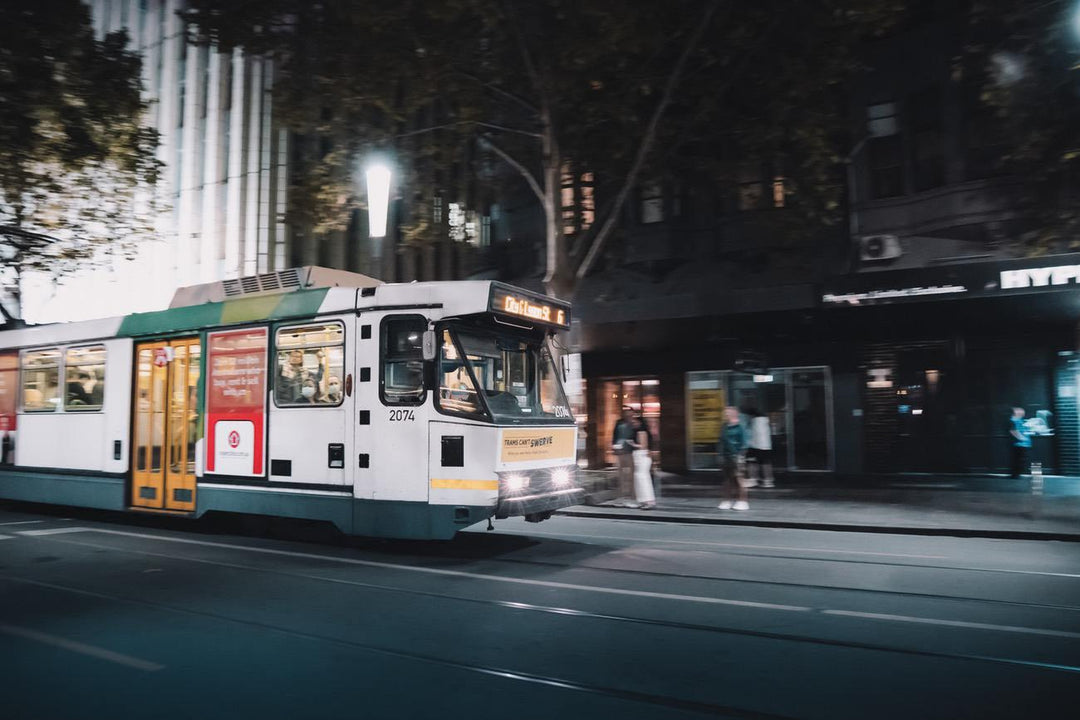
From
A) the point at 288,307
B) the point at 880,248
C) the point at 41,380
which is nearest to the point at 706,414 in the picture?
the point at 880,248

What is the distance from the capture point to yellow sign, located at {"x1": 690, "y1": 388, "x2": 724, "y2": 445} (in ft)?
66.7

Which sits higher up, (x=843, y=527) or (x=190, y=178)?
(x=190, y=178)

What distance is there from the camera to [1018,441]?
1627 centimetres

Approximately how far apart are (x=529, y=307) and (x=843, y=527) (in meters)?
6.13

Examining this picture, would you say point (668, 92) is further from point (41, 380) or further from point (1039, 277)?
point (41, 380)

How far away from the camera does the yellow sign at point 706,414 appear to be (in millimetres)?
20344

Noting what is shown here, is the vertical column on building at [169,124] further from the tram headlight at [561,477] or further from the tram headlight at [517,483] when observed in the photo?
the tram headlight at [517,483]

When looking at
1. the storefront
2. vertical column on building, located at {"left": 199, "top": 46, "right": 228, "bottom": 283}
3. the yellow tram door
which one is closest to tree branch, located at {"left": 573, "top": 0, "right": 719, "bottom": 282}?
the storefront

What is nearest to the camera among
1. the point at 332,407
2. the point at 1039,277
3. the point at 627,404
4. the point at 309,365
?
the point at 332,407

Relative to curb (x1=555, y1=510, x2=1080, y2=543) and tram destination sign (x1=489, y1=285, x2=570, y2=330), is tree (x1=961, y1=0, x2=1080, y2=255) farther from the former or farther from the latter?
tram destination sign (x1=489, y1=285, x2=570, y2=330)

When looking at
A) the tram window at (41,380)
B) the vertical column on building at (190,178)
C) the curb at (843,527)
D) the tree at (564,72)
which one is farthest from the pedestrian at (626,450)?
the vertical column on building at (190,178)

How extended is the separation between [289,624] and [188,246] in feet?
111

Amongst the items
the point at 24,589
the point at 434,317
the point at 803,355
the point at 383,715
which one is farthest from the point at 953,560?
the point at 803,355

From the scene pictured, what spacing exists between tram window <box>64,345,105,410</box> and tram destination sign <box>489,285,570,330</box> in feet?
23.9
